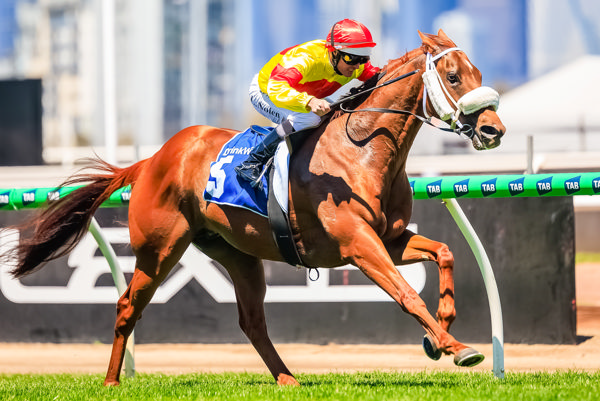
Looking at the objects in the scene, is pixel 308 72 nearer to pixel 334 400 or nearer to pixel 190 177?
pixel 190 177

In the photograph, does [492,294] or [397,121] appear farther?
[492,294]

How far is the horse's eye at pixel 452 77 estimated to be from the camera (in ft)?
13.3

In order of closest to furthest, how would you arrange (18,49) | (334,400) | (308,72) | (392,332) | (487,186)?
1. (334,400)
2. (308,72)
3. (487,186)
4. (392,332)
5. (18,49)

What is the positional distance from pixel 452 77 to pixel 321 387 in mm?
1638

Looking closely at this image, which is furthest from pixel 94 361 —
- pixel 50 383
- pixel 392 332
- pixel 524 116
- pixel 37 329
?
pixel 524 116

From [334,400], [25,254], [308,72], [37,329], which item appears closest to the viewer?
[334,400]

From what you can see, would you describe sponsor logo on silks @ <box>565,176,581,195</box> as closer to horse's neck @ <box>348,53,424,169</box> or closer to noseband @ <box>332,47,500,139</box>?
noseband @ <box>332,47,500,139</box>

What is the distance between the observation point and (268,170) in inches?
175

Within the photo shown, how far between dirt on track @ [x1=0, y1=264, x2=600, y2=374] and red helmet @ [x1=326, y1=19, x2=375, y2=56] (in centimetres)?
226

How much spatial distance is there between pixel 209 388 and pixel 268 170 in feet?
3.86

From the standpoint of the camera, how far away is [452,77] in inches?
159

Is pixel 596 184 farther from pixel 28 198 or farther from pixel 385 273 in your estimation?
pixel 28 198

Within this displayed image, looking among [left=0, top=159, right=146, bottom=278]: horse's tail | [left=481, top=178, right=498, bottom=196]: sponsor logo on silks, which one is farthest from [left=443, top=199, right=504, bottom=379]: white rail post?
[left=0, top=159, right=146, bottom=278]: horse's tail

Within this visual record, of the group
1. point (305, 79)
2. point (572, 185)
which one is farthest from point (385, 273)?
point (572, 185)
